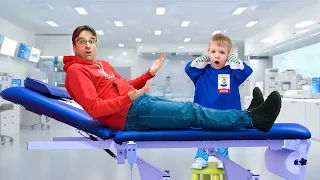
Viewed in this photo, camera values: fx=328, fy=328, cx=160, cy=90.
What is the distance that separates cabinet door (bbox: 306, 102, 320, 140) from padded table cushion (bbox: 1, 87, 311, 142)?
167 inches

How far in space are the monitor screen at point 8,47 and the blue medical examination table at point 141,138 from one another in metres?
6.17

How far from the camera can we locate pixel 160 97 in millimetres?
3887

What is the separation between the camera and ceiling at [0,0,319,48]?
6.60m

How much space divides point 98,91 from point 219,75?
0.87 meters

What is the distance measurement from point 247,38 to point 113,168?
8649mm

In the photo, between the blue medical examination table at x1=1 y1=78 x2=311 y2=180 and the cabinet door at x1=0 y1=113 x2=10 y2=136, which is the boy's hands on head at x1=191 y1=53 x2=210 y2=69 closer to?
the blue medical examination table at x1=1 y1=78 x2=311 y2=180

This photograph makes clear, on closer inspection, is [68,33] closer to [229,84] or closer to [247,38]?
[247,38]

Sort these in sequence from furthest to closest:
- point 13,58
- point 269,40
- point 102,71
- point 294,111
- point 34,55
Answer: point 34,55, point 269,40, point 13,58, point 294,111, point 102,71

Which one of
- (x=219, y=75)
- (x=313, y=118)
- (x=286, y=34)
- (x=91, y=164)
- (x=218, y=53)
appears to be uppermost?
(x=286, y=34)

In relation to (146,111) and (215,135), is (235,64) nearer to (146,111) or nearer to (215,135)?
(215,135)

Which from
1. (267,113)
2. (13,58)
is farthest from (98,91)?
(13,58)

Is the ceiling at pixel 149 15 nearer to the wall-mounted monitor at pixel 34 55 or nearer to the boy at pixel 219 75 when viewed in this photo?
the wall-mounted monitor at pixel 34 55

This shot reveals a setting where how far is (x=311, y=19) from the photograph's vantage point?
A: 6652 millimetres

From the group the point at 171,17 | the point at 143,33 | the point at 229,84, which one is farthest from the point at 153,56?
the point at 229,84
